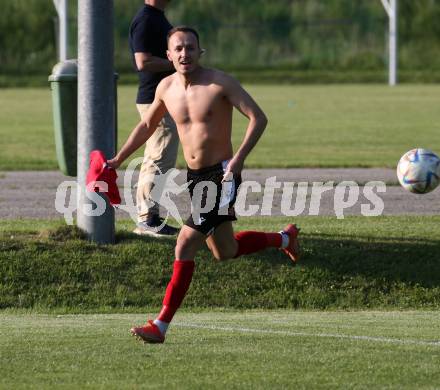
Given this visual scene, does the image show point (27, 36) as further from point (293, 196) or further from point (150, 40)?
point (150, 40)

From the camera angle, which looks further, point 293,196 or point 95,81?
point 293,196

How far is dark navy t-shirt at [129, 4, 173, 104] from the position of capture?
1248 centimetres

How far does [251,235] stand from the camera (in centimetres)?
985

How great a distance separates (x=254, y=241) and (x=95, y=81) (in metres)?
3.22

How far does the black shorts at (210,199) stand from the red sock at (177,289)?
0.27 meters

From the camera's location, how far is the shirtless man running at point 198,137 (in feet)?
28.6

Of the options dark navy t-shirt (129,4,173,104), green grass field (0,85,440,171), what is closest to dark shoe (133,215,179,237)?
dark navy t-shirt (129,4,173,104)

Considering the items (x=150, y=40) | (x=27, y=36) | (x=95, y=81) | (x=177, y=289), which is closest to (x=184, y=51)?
(x=177, y=289)

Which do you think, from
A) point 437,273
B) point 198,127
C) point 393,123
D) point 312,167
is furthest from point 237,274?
point 393,123

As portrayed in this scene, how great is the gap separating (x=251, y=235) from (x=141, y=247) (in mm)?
2826

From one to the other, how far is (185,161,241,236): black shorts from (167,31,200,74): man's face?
700 millimetres

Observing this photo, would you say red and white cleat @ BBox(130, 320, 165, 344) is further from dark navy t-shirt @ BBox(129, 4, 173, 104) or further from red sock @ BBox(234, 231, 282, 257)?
dark navy t-shirt @ BBox(129, 4, 173, 104)

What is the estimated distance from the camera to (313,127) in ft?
107

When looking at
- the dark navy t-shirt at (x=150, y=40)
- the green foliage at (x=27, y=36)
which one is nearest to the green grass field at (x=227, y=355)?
the dark navy t-shirt at (x=150, y=40)
